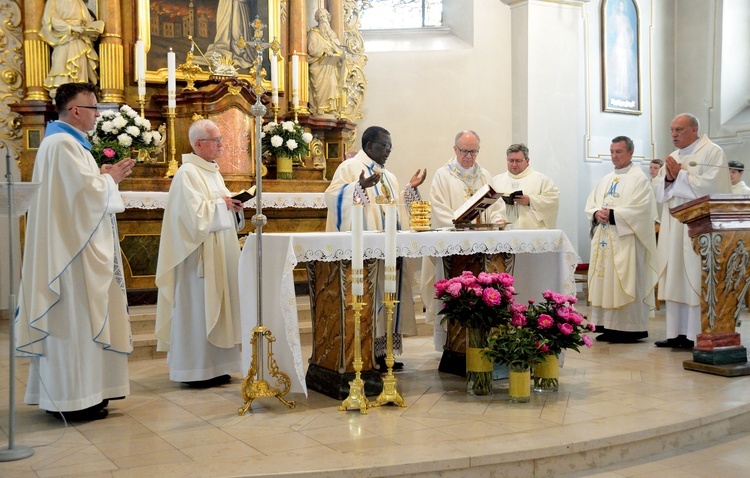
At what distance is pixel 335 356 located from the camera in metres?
5.05

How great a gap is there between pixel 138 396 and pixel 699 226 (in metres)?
4.03

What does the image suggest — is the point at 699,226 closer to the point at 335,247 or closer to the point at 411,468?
the point at 335,247

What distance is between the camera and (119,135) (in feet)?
24.6

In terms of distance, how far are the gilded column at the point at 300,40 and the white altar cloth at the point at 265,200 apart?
140 centimetres

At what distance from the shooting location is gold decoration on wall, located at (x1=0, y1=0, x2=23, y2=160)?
26.9ft

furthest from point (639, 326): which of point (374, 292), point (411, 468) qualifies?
point (411, 468)

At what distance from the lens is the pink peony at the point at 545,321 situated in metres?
4.91

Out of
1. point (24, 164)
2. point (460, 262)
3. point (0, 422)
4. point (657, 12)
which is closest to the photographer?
point (0, 422)

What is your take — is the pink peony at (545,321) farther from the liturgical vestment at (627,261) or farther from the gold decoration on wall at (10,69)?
the gold decoration on wall at (10,69)

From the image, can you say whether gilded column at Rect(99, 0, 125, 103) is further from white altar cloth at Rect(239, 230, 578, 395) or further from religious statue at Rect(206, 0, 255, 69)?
white altar cloth at Rect(239, 230, 578, 395)

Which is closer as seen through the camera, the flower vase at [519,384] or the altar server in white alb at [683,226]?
the flower vase at [519,384]

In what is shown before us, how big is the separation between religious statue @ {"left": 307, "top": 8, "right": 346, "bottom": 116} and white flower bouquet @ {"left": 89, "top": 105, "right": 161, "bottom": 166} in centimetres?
226

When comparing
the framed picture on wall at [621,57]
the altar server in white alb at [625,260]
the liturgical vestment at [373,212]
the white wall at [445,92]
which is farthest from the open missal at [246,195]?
the framed picture on wall at [621,57]

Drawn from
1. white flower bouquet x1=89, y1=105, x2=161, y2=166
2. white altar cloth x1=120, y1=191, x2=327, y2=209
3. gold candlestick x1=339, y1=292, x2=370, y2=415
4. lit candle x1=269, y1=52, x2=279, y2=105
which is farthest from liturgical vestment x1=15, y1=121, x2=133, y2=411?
lit candle x1=269, y1=52, x2=279, y2=105
